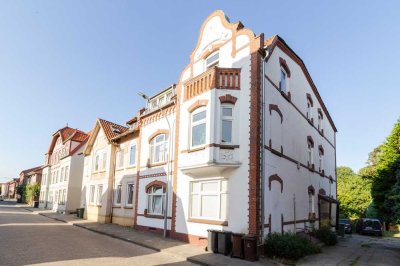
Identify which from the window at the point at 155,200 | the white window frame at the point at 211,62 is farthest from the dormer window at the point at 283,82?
the window at the point at 155,200

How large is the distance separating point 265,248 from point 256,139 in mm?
4722

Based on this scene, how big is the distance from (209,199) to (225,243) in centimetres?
289

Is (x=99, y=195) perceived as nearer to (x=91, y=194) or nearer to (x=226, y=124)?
(x=91, y=194)

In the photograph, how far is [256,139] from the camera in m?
13.6

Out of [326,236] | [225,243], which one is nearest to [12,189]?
[326,236]

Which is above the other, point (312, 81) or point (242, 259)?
point (312, 81)

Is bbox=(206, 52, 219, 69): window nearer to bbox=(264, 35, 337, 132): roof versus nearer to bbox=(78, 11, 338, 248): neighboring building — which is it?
bbox=(78, 11, 338, 248): neighboring building

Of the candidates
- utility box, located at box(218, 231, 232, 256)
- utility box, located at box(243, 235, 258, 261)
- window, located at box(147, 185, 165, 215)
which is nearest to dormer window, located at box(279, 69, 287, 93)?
utility box, located at box(218, 231, 232, 256)

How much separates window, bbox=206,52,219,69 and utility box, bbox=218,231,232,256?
29.9 feet

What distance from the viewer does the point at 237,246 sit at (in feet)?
40.4

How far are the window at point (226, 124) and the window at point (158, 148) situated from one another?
6030 mm

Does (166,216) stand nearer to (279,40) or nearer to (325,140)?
(279,40)

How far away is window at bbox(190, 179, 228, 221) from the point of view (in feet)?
47.4

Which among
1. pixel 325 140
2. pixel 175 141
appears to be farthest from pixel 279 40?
pixel 325 140
